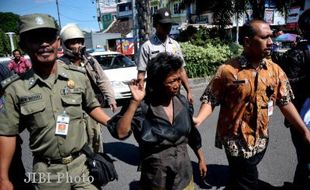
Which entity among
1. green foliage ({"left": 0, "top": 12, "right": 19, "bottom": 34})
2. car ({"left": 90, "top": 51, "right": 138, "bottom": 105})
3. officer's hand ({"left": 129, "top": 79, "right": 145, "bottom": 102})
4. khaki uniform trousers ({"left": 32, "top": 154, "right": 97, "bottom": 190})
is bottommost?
car ({"left": 90, "top": 51, "right": 138, "bottom": 105})

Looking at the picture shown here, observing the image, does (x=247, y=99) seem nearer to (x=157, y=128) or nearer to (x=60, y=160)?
(x=157, y=128)

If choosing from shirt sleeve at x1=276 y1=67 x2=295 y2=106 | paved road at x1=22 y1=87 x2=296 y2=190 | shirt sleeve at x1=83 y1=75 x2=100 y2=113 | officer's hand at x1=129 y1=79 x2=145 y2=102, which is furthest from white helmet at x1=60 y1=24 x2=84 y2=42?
shirt sleeve at x1=276 y1=67 x2=295 y2=106

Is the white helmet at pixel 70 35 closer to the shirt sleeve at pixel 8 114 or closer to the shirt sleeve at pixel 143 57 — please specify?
the shirt sleeve at pixel 143 57

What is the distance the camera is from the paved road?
3934mm

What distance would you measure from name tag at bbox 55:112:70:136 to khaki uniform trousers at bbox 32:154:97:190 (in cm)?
22

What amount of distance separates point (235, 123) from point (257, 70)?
1.57ft

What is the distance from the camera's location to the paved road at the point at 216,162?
393 cm

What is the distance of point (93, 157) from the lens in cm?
221

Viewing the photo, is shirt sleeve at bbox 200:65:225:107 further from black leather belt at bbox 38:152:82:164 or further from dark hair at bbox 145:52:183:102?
black leather belt at bbox 38:152:82:164

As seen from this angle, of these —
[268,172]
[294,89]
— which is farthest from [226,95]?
[268,172]

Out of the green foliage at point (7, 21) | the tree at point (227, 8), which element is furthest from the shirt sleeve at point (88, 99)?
the green foliage at point (7, 21)

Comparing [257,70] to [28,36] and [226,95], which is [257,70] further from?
[28,36]

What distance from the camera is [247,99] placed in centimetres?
257

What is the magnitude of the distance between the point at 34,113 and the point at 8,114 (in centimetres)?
15
